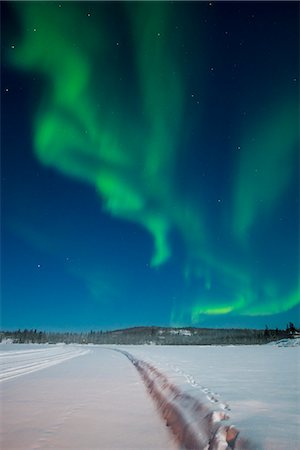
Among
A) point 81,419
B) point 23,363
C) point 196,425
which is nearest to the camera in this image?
point 196,425

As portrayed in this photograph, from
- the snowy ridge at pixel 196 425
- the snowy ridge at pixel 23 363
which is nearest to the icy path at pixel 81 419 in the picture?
the snowy ridge at pixel 196 425

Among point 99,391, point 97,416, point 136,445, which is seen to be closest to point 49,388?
point 99,391

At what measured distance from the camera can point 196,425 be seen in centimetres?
523

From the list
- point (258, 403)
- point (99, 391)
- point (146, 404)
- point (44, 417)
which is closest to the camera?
point (258, 403)

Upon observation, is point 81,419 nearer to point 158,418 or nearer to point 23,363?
point 158,418

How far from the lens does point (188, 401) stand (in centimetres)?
681

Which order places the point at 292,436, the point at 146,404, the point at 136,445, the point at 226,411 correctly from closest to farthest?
the point at 292,436 < the point at 136,445 < the point at 226,411 < the point at 146,404

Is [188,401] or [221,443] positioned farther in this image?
[188,401]

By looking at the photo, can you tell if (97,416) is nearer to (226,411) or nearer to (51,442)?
(51,442)

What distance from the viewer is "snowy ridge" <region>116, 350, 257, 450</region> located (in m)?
4.12

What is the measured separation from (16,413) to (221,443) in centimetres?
481

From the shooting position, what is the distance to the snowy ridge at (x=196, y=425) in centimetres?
412

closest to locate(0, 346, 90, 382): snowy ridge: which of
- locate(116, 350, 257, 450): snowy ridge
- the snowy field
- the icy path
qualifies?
the icy path

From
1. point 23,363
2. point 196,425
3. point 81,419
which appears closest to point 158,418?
point 81,419
